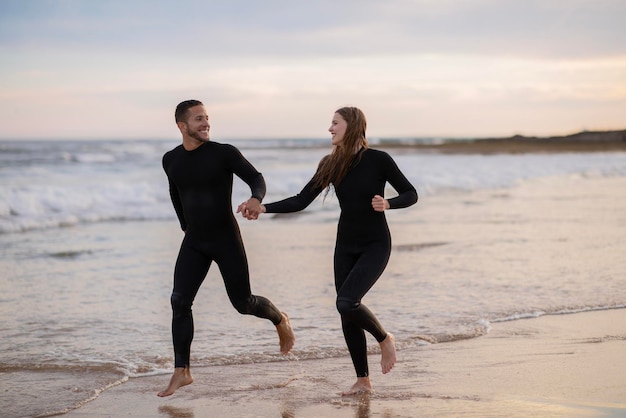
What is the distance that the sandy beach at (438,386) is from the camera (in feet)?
17.7

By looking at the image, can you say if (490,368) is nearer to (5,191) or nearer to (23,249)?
(23,249)

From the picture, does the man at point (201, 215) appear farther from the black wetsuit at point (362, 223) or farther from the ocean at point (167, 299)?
the ocean at point (167, 299)

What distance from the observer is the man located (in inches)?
230

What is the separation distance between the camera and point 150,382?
630 cm

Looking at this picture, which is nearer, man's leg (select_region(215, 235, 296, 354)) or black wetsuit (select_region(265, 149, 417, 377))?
black wetsuit (select_region(265, 149, 417, 377))

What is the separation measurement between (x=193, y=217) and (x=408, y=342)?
247 cm

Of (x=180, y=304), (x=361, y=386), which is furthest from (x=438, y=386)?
(x=180, y=304)

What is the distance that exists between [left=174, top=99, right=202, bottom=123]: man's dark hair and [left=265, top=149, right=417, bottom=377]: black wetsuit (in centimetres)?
86

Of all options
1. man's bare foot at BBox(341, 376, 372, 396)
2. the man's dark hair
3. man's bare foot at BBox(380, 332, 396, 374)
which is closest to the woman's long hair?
the man's dark hair

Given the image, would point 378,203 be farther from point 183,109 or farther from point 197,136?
point 183,109

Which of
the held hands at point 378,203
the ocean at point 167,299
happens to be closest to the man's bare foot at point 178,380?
the ocean at point 167,299

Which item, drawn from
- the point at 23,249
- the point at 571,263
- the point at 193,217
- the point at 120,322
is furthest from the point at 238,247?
the point at 23,249

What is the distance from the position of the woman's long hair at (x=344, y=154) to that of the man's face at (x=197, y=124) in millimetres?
838

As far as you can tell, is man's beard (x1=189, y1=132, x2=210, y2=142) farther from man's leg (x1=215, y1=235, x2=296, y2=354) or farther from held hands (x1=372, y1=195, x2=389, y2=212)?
held hands (x1=372, y1=195, x2=389, y2=212)
